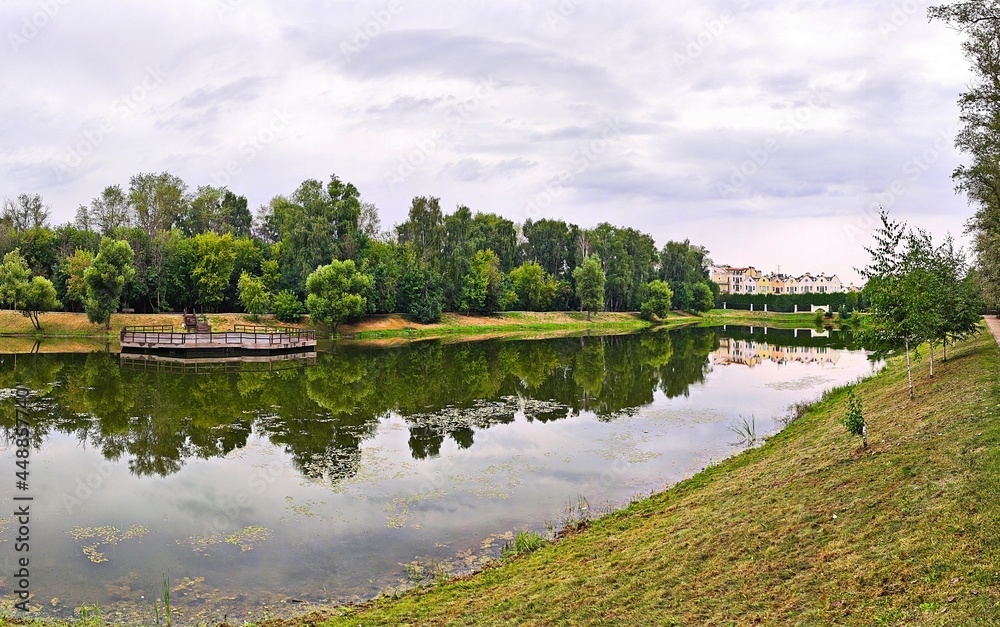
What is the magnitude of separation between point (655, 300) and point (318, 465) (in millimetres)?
81219

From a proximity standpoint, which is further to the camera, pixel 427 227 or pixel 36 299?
pixel 427 227

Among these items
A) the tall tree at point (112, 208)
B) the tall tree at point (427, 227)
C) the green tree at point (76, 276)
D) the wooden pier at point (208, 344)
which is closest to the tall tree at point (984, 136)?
the wooden pier at point (208, 344)

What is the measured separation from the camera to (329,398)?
27.9 meters

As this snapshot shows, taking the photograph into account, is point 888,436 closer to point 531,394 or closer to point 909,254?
point 909,254

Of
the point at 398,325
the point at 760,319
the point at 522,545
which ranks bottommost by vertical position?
the point at 522,545

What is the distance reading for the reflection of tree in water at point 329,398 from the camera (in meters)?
19.6

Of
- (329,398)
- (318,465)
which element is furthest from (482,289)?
(318,465)

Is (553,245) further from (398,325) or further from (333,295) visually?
(333,295)

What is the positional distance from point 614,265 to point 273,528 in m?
87.9

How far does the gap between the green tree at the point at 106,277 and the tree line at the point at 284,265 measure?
9 centimetres

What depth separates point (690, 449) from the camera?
18500 millimetres

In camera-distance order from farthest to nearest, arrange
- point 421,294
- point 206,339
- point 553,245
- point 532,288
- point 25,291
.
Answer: point 553,245, point 532,288, point 421,294, point 25,291, point 206,339

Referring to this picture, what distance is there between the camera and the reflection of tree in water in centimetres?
1959

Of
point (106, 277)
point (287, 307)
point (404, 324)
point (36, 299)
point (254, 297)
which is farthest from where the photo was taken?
point (404, 324)
